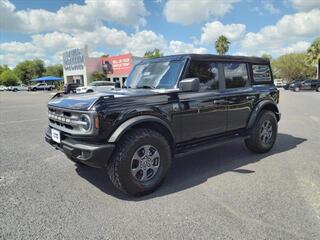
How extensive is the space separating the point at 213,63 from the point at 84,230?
10.9ft

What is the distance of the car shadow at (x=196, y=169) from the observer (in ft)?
12.8

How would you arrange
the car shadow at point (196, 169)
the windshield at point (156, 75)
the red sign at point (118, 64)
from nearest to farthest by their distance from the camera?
the car shadow at point (196, 169), the windshield at point (156, 75), the red sign at point (118, 64)

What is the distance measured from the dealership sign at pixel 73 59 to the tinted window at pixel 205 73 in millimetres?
40639

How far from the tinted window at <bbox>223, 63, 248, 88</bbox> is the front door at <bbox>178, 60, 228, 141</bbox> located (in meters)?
0.28

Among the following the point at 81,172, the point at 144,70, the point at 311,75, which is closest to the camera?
the point at 81,172

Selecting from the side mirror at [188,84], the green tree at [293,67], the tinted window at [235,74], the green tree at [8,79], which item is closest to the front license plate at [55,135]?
the side mirror at [188,84]

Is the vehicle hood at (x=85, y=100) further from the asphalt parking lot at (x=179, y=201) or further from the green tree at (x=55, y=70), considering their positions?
the green tree at (x=55, y=70)

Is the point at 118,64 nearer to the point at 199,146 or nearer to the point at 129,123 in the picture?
the point at 199,146

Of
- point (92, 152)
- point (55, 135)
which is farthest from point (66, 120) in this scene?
point (92, 152)

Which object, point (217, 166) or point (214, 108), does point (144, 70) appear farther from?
point (217, 166)

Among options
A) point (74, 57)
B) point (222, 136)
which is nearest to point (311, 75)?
point (74, 57)

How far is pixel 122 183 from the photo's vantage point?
3482 millimetres

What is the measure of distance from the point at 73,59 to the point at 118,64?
939 centimetres

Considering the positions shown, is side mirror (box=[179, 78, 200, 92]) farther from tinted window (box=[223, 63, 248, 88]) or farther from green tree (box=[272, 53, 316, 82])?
green tree (box=[272, 53, 316, 82])
